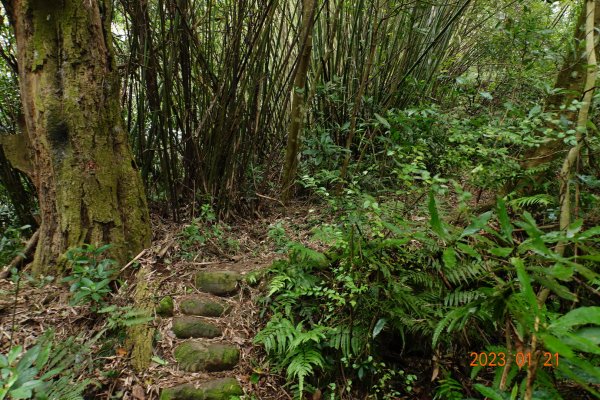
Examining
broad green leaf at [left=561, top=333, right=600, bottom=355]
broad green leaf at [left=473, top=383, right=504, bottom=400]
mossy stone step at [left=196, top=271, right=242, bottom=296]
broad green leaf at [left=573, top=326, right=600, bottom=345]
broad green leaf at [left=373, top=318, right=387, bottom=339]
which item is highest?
broad green leaf at [left=561, top=333, right=600, bottom=355]

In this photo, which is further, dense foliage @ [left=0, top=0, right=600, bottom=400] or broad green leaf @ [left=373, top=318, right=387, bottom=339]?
broad green leaf @ [left=373, top=318, right=387, bottom=339]

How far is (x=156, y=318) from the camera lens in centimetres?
192

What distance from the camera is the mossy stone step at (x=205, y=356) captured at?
5.87 ft

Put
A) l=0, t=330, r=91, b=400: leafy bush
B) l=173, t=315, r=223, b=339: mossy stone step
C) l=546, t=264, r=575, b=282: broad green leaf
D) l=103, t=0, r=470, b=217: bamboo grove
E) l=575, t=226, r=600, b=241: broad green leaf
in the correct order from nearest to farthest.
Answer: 1. l=546, t=264, r=575, b=282: broad green leaf
2. l=575, t=226, r=600, b=241: broad green leaf
3. l=0, t=330, r=91, b=400: leafy bush
4. l=173, t=315, r=223, b=339: mossy stone step
5. l=103, t=0, r=470, b=217: bamboo grove

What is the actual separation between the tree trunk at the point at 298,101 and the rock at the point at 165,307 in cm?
146

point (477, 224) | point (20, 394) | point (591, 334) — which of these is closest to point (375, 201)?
point (477, 224)

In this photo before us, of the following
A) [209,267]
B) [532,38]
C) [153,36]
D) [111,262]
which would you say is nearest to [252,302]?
[209,267]

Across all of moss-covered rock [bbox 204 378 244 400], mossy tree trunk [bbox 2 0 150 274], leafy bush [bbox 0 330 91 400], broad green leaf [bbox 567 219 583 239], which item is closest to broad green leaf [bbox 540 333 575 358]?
broad green leaf [bbox 567 219 583 239]

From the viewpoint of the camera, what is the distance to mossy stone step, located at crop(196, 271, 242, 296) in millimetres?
2207

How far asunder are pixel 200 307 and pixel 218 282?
0.21 metres

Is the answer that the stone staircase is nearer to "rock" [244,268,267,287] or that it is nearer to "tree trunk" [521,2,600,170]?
"rock" [244,268,267,287]

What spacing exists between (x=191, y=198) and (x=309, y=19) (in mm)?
1707

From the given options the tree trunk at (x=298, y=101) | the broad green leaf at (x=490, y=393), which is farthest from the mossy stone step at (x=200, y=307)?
the broad green leaf at (x=490, y=393)

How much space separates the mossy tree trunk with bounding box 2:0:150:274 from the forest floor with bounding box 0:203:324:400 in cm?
20
